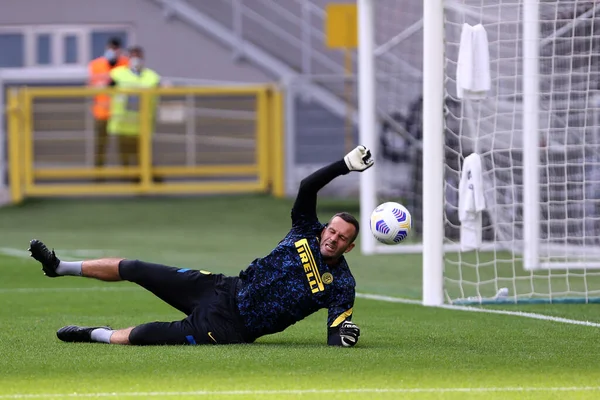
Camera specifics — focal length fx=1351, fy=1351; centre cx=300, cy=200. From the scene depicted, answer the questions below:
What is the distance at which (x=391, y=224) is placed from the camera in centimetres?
848

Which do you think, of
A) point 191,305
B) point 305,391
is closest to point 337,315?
point 191,305

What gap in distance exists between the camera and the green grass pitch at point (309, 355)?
677cm

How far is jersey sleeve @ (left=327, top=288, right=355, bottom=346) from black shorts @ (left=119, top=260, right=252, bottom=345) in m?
0.56

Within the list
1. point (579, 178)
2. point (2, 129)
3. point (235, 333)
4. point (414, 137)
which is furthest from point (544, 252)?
point (2, 129)

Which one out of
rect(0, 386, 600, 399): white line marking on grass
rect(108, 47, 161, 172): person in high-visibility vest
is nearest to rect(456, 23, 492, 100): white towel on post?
rect(0, 386, 600, 399): white line marking on grass

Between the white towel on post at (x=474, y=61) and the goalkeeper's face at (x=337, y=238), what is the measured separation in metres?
3.02

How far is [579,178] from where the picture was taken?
46.6 feet

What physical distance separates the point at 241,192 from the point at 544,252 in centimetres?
1071

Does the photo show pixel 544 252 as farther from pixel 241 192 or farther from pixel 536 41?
pixel 241 192

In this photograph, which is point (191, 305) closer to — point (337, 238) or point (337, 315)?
point (337, 315)

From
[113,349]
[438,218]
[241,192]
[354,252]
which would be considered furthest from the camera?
[241,192]

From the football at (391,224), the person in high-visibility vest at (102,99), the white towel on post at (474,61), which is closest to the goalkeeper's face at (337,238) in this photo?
the football at (391,224)

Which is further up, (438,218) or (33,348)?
(438,218)

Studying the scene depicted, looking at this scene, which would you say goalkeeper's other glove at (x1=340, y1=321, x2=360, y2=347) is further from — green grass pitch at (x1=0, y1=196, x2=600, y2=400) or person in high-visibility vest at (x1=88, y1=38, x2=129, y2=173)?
person in high-visibility vest at (x1=88, y1=38, x2=129, y2=173)
